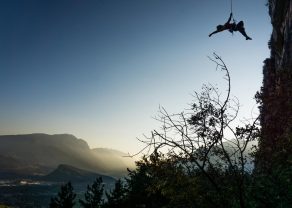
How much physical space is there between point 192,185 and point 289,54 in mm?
31445

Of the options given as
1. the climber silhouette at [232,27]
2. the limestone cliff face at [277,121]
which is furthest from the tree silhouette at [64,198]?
the climber silhouette at [232,27]

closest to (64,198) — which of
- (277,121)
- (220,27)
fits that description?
(277,121)

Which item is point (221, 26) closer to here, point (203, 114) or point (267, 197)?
point (203, 114)

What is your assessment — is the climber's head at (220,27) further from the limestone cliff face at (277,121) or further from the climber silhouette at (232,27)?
the limestone cliff face at (277,121)

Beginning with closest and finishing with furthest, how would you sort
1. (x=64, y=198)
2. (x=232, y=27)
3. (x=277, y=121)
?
(x=232, y=27) < (x=277, y=121) < (x=64, y=198)

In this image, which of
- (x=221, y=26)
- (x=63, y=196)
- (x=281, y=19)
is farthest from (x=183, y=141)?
(x=63, y=196)

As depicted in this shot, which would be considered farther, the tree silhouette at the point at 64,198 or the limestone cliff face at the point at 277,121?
the tree silhouette at the point at 64,198

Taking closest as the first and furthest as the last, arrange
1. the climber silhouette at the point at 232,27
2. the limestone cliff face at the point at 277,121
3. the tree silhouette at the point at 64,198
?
the climber silhouette at the point at 232,27 → the limestone cliff face at the point at 277,121 → the tree silhouette at the point at 64,198

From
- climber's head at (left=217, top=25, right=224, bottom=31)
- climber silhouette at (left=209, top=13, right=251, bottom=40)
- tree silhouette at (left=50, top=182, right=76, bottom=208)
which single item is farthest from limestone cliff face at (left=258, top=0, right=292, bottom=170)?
tree silhouette at (left=50, top=182, right=76, bottom=208)

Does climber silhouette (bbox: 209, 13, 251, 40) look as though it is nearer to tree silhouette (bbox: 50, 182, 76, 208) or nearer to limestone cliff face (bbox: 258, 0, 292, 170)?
limestone cliff face (bbox: 258, 0, 292, 170)

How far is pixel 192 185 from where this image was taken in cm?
1384

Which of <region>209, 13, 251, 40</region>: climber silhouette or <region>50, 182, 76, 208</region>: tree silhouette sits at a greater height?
<region>209, 13, 251, 40</region>: climber silhouette

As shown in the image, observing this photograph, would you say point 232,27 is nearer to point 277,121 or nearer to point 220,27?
point 220,27

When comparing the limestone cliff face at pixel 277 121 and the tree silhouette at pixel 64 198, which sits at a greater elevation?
the limestone cliff face at pixel 277 121
